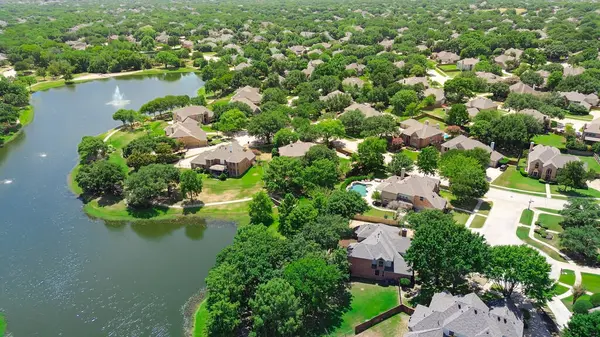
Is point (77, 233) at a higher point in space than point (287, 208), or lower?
lower

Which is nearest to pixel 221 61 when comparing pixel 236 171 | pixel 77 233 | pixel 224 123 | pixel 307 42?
pixel 307 42

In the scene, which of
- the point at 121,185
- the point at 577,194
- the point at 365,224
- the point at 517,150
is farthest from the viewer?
the point at 517,150

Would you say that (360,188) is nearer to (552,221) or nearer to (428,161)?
(428,161)

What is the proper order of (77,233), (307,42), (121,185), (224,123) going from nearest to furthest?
(77,233), (121,185), (224,123), (307,42)

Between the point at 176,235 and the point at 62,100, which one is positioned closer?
the point at 176,235

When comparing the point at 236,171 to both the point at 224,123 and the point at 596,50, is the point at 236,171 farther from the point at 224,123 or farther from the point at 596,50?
the point at 596,50

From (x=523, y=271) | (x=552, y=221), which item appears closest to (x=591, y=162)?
(x=552, y=221)

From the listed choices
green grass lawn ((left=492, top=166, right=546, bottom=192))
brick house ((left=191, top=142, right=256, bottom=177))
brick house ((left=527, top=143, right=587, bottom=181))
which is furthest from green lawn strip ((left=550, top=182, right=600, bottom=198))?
brick house ((left=191, top=142, right=256, bottom=177))

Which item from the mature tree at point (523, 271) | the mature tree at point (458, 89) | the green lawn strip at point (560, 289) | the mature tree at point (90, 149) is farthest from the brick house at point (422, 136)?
the mature tree at point (90, 149)
